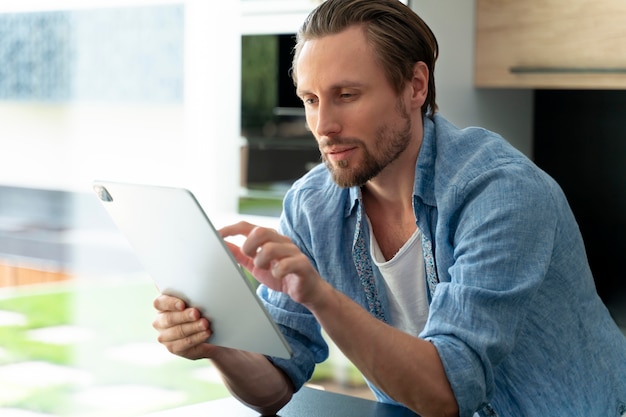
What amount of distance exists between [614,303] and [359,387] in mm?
832

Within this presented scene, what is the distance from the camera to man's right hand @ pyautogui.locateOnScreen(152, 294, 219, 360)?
1353mm

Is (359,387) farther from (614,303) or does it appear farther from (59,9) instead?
(59,9)

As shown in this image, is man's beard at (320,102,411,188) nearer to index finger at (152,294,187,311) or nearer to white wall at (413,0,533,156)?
index finger at (152,294,187,311)

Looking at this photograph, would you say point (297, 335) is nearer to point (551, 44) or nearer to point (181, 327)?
point (181, 327)

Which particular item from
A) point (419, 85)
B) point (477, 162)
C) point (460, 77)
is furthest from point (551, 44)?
point (477, 162)

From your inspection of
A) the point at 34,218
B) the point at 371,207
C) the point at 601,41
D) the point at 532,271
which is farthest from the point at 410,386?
the point at 34,218

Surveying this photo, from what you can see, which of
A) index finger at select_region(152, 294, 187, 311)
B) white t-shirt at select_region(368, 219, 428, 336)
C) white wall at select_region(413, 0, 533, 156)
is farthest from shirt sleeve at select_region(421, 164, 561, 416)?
white wall at select_region(413, 0, 533, 156)

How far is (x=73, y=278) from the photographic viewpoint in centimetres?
273

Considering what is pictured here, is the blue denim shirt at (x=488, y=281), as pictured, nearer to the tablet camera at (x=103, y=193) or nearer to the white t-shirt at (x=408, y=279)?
the white t-shirt at (x=408, y=279)

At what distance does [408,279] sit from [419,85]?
0.33 meters

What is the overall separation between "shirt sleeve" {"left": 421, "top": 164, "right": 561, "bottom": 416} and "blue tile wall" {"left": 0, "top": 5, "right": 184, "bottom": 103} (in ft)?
5.08

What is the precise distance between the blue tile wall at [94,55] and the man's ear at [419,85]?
130 cm

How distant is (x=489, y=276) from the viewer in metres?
1.37

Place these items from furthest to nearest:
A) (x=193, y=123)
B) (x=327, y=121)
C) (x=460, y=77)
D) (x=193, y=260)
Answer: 1. (x=193, y=123)
2. (x=460, y=77)
3. (x=327, y=121)
4. (x=193, y=260)
